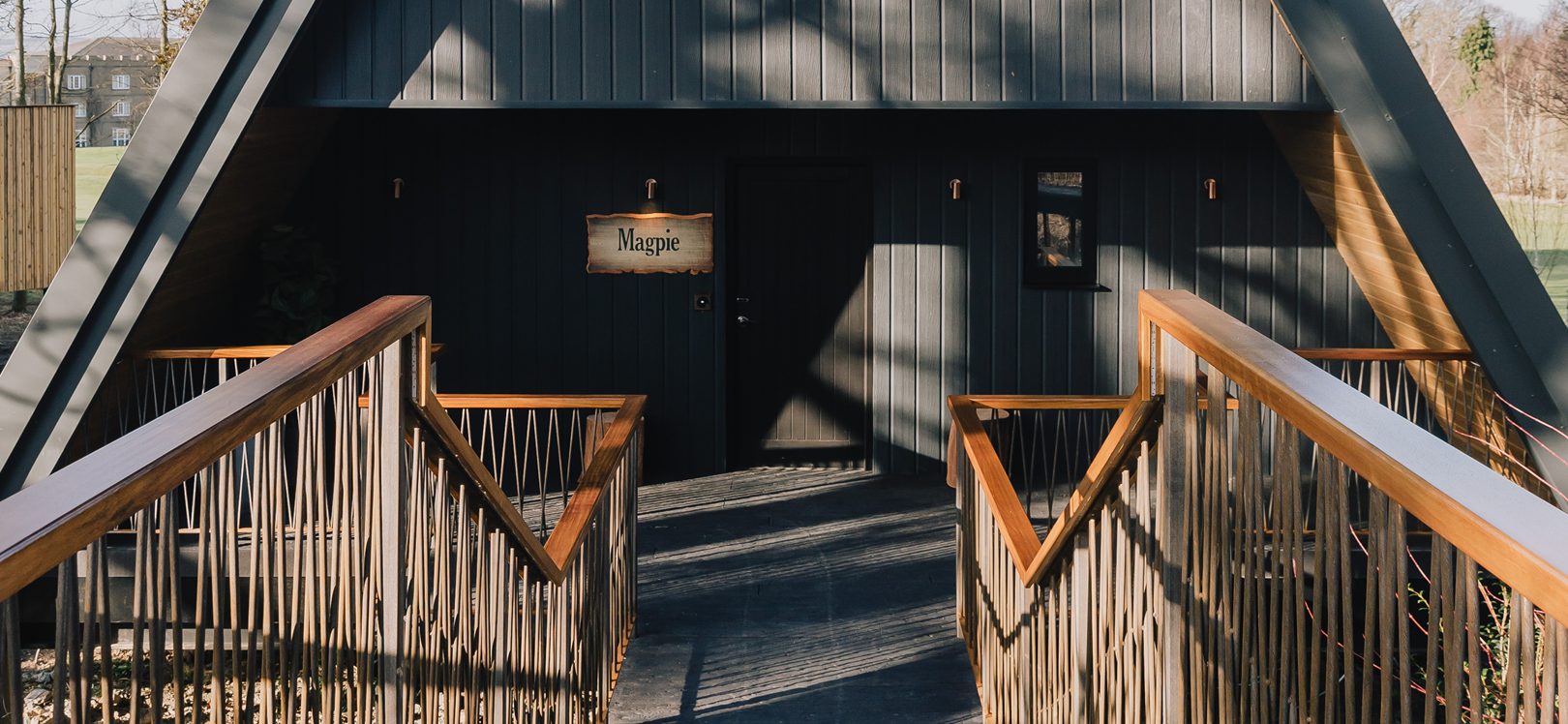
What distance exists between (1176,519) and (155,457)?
1.60m

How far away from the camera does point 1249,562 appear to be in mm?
1699

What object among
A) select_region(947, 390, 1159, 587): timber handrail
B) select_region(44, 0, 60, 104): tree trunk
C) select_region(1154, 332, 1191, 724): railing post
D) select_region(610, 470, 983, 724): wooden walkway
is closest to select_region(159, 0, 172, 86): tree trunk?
select_region(44, 0, 60, 104): tree trunk

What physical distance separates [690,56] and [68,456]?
10.7 ft

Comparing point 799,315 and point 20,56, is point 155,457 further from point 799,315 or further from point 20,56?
point 20,56

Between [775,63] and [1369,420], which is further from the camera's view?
[775,63]

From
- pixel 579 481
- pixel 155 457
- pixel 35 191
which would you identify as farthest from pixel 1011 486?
pixel 35 191

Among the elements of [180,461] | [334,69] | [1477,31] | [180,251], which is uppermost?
[1477,31]

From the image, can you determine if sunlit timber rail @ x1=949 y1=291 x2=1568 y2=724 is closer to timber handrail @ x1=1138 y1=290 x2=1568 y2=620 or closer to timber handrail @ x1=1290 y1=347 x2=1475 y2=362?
timber handrail @ x1=1138 y1=290 x2=1568 y2=620

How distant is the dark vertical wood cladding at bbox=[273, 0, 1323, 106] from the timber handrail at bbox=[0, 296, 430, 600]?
4079mm

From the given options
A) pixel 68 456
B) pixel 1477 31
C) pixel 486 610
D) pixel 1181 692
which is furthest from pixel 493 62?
pixel 1477 31

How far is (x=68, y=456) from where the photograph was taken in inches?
205

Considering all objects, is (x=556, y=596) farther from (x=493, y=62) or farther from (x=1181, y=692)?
(x=493, y=62)

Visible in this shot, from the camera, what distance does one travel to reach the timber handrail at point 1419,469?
→ 907mm

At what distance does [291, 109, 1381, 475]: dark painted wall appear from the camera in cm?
704
